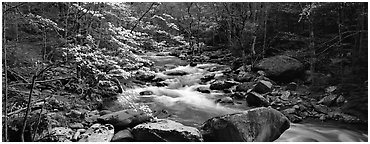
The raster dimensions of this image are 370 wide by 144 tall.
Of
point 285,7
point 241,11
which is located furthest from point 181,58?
point 285,7

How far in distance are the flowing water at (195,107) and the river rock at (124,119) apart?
0.22 metres

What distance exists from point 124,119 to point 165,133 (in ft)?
3.80

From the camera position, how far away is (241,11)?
42.0ft

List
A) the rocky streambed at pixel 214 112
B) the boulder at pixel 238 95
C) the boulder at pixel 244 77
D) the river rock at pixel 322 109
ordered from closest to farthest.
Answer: the rocky streambed at pixel 214 112, the river rock at pixel 322 109, the boulder at pixel 238 95, the boulder at pixel 244 77

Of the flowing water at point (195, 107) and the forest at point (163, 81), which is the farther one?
the flowing water at point (195, 107)

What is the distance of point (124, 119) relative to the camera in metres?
5.27

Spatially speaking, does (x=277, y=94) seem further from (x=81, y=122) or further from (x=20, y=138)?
(x=20, y=138)

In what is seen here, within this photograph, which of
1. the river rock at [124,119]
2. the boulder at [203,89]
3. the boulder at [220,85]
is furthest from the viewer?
the boulder at [220,85]

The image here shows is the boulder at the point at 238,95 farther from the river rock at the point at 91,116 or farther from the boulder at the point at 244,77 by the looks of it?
the river rock at the point at 91,116

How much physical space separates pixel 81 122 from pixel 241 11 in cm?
950

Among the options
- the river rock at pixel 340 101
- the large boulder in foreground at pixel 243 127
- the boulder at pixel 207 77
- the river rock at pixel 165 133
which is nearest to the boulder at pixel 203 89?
the boulder at pixel 207 77

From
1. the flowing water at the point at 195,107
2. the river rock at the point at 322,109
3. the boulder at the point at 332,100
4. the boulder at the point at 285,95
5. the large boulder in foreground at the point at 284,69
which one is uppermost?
the large boulder in foreground at the point at 284,69

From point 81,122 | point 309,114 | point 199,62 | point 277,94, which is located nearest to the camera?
point 81,122

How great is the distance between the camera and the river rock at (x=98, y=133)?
468cm
